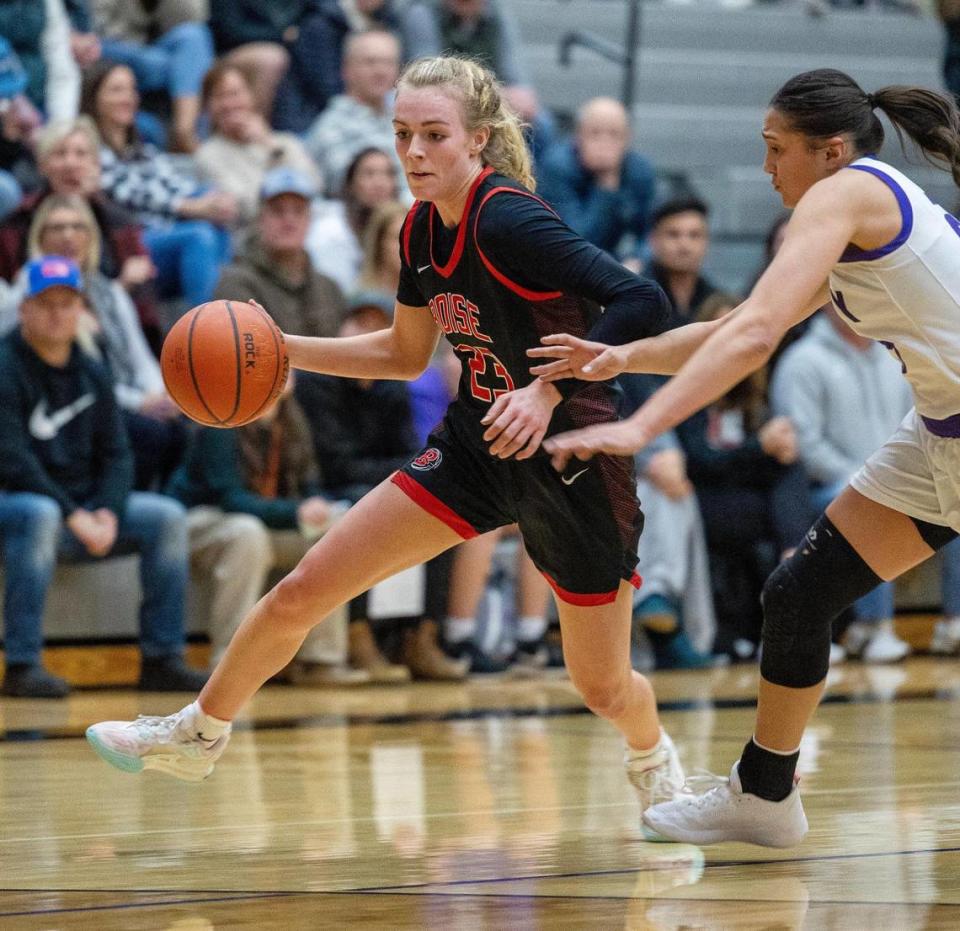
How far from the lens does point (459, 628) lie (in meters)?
8.04

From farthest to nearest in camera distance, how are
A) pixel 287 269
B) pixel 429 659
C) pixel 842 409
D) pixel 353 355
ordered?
pixel 842 409 < pixel 287 269 < pixel 429 659 < pixel 353 355

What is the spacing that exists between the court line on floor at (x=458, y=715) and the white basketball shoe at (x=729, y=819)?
8.13 ft

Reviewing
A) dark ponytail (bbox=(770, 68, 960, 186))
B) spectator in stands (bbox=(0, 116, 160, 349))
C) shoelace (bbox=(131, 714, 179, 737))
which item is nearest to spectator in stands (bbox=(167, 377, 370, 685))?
spectator in stands (bbox=(0, 116, 160, 349))

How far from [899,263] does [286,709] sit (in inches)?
157

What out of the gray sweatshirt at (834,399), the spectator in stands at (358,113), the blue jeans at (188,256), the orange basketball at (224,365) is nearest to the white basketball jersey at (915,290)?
the orange basketball at (224,365)

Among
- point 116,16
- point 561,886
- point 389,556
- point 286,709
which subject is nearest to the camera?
point 561,886

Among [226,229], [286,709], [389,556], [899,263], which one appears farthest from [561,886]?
[226,229]

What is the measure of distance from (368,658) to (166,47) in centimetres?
359

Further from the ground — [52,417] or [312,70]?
[312,70]

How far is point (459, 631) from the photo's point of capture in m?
8.04

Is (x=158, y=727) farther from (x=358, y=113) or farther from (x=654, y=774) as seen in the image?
(x=358, y=113)

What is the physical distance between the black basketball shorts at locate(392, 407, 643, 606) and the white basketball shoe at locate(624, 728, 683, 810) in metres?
0.48

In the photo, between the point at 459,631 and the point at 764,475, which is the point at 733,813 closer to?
the point at 459,631

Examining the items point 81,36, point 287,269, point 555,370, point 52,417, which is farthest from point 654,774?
point 81,36
